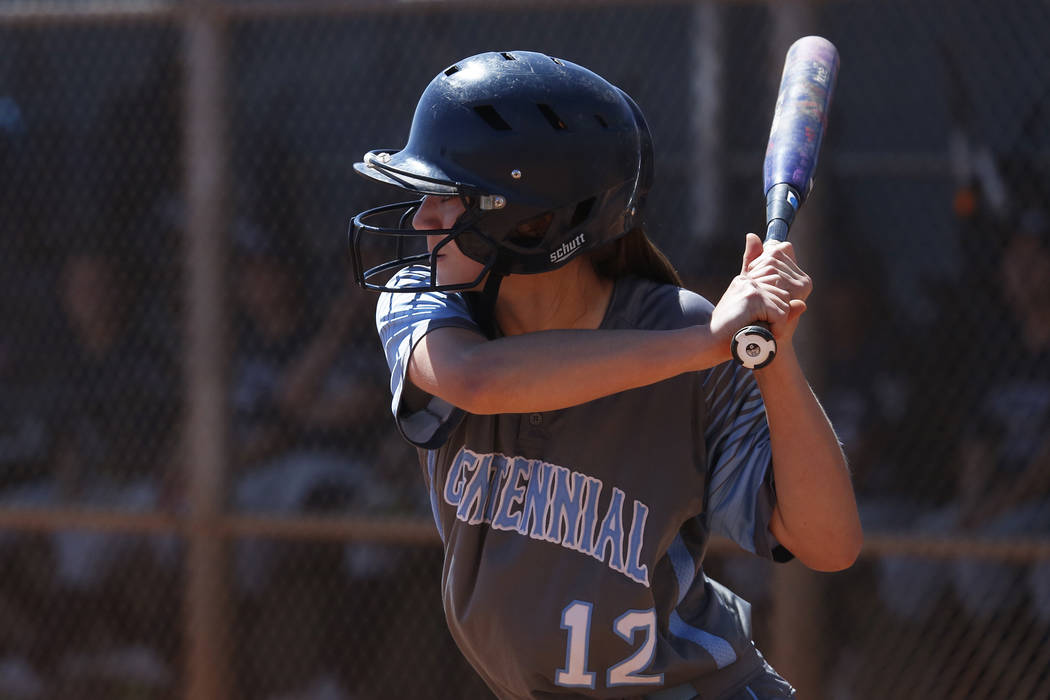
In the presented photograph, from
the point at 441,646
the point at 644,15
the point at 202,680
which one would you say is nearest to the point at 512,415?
the point at 441,646

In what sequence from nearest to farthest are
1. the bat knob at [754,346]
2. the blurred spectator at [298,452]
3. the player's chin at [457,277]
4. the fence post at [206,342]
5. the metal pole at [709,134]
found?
the bat knob at [754,346] → the player's chin at [457,277] → the fence post at [206,342] → the blurred spectator at [298,452] → the metal pole at [709,134]

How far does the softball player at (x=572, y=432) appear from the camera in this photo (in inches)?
62.4

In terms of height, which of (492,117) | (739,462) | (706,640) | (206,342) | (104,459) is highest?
(492,117)

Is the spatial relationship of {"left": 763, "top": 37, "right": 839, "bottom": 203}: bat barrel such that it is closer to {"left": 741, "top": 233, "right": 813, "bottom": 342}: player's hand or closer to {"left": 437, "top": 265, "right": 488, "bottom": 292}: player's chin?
{"left": 741, "top": 233, "right": 813, "bottom": 342}: player's hand

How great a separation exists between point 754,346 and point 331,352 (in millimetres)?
2855

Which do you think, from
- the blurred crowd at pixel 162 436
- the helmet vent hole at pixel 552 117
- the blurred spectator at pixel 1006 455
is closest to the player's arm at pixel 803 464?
the helmet vent hole at pixel 552 117

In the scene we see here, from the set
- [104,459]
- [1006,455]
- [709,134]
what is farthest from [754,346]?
[104,459]

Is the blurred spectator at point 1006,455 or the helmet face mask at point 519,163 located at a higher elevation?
the helmet face mask at point 519,163

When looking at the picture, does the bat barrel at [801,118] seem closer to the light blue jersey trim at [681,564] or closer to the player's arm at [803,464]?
the player's arm at [803,464]

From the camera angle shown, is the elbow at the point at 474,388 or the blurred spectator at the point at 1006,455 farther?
the blurred spectator at the point at 1006,455

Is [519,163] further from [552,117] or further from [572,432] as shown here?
[572,432]

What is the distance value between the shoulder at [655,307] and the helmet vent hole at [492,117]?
32 cm

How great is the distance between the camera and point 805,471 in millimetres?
1567

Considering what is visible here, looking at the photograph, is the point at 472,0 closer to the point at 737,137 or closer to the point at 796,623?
the point at 737,137
